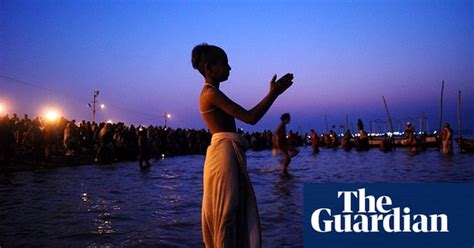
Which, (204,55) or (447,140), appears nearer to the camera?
(204,55)

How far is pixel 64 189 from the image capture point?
1098cm

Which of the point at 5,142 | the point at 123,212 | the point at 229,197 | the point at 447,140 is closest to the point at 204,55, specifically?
the point at 229,197

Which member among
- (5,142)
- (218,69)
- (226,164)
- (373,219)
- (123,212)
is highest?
(218,69)

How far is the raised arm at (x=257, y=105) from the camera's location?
258cm

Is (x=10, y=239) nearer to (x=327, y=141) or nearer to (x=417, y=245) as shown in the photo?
(x=417, y=245)

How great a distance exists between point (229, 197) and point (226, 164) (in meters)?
0.20

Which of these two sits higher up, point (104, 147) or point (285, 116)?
point (285, 116)

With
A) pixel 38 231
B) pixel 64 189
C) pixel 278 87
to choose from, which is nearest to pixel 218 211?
pixel 278 87

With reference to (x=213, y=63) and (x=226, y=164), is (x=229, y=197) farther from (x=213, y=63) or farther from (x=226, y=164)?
(x=213, y=63)

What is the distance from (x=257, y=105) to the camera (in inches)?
103

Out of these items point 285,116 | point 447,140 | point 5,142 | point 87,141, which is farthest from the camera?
point 447,140

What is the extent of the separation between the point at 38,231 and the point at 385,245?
14.6 ft

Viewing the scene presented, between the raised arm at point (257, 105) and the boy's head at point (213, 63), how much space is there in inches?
5.6

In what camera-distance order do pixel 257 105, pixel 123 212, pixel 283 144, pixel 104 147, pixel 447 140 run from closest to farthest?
pixel 257 105, pixel 123 212, pixel 283 144, pixel 104 147, pixel 447 140
